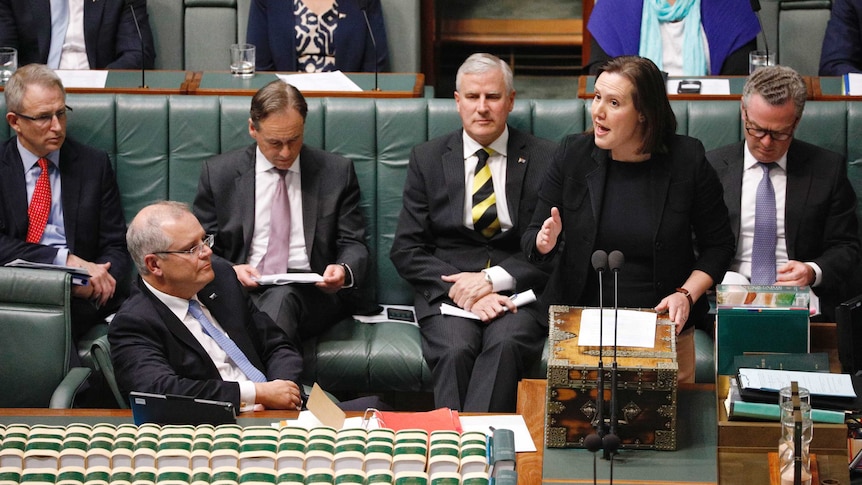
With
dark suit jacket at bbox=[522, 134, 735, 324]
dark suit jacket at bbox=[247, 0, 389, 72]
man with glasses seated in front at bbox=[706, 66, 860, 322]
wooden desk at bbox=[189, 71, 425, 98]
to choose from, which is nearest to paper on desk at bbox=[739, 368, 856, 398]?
dark suit jacket at bbox=[522, 134, 735, 324]

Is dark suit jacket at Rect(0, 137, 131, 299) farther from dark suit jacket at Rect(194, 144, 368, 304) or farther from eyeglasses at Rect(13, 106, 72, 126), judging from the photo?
dark suit jacket at Rect(194, 144, 368, 304)

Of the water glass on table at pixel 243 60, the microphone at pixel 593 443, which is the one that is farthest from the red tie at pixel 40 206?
the microphone at pixel 593 443

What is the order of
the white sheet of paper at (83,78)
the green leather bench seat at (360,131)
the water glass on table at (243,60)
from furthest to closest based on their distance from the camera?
1. the water glass on table at (243,60)
2. the white sheet of paper at (83,78)
3. the green leather bench seat at (360,131)

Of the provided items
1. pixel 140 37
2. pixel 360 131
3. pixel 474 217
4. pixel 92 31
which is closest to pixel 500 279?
pixel 474 217

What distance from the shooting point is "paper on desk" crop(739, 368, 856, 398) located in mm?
2680

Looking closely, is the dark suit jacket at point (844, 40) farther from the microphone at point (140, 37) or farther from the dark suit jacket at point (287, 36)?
the microphone at point (140, 37)

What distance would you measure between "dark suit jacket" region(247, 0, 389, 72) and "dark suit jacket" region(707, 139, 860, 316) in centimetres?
203

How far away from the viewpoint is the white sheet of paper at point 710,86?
15.5ft

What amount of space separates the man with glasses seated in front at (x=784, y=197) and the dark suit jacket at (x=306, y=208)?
1.29 meters

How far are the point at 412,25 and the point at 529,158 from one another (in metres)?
1.89

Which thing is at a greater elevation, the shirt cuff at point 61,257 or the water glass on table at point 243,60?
the water glass on table at point 243,60

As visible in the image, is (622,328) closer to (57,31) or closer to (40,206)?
(40,206)

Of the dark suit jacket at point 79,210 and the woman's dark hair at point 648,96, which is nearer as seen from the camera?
the woman's dark hair at point 648,96

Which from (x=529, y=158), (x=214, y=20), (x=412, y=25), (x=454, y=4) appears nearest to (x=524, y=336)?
(x=529, y=158)
